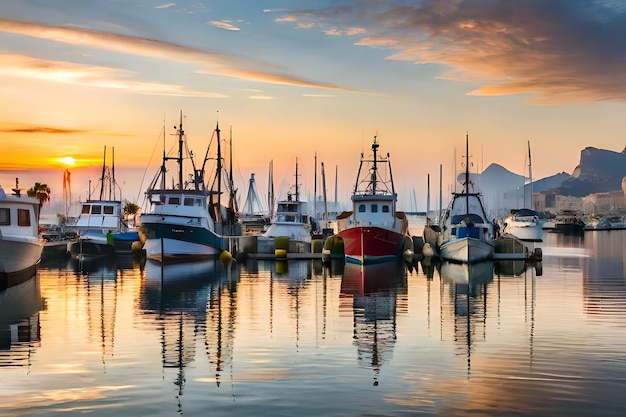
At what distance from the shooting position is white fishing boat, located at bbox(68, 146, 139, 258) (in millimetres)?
70062

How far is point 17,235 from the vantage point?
42906 millimetres

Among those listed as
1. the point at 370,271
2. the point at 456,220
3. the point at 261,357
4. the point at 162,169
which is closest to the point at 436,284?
the point at 370,271

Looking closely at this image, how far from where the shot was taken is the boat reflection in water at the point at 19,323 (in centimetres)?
2155

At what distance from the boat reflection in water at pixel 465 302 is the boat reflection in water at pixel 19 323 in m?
11.8

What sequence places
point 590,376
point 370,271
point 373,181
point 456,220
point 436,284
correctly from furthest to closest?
point 373,181 → point 456,220 → point 370,271 → point 436,284 → point 590,376

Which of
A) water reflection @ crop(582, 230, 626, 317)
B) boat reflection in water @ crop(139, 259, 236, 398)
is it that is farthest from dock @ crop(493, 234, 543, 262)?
boat reflection in water @ crop(139, 259, 236, 398)

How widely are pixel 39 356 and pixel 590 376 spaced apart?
45.5 feet

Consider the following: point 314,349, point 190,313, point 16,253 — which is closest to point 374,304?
point 190,313

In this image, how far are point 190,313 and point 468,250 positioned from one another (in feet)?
103

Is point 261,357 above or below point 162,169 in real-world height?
below

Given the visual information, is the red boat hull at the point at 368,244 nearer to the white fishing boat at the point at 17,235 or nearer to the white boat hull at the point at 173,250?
the white boat hull at the point at 173,250

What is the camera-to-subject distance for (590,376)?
18672 mm

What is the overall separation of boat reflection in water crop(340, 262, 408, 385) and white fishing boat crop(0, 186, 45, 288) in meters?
16.8

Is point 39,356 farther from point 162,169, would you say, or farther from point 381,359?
point 162,169
